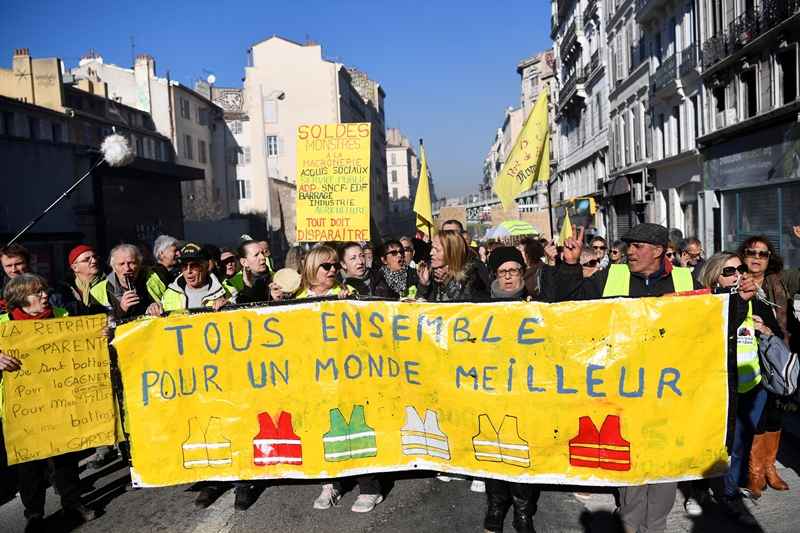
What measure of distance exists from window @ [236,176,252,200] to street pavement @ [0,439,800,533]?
51502 mm

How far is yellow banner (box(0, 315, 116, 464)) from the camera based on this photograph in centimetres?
427

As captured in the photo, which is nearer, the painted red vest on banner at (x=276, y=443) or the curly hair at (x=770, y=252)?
the painted red vest on banner at (x=276, y=443)

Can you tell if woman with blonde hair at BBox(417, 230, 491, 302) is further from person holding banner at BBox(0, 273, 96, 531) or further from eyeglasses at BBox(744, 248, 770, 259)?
person holding banner at BBox(0, 273, 96, 531)

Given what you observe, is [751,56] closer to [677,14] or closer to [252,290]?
[677,14]

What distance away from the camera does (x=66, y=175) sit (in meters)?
23.9

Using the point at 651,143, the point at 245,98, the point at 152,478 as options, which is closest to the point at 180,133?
the point at 245,98

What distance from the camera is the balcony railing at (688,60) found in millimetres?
21297

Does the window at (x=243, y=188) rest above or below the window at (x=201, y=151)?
below

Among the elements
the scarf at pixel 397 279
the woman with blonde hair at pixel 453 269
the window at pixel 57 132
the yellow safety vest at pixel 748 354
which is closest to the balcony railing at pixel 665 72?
the scarf at pixel 397 279

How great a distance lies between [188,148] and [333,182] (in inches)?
1632

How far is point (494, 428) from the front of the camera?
3.90 meters

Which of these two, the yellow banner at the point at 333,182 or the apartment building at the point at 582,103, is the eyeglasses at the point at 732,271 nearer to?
the yellow banner at the point at 333,182

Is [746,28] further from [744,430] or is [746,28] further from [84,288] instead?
[84,288]

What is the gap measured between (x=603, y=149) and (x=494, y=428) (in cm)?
3236
